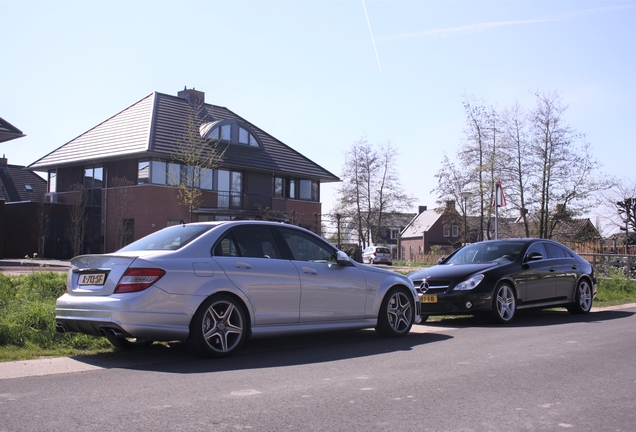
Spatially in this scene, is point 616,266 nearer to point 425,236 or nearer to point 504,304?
point 504,304

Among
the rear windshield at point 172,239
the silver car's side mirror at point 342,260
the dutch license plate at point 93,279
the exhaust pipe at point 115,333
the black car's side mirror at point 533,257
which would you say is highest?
the rear windshield at point 172,239

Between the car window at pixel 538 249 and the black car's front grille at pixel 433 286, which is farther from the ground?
the car window at pixel 538 249

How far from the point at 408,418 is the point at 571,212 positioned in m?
26.1

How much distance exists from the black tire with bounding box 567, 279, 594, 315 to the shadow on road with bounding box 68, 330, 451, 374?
4910 millimetres

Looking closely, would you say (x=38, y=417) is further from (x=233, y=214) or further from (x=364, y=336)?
(x=233, y=214)

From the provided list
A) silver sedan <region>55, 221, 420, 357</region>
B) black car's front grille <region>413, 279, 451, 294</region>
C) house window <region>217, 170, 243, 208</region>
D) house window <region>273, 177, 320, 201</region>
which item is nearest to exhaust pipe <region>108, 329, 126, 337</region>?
silver sedan <region>55, 221, 420, 357</region>

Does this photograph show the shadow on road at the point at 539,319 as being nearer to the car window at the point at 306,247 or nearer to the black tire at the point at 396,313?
the black tire at the point at 396,313

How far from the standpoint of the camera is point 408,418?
4562mm

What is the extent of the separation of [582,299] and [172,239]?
895 centimetres

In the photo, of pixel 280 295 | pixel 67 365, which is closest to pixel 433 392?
pixel 280 295

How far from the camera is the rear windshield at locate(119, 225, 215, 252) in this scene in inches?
285

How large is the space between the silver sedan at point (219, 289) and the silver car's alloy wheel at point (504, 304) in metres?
2.75

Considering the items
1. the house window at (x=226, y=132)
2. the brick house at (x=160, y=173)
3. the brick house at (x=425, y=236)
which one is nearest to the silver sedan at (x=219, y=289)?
the brick house at (x=160, y=173)

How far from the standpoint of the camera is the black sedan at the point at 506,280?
1064cm
